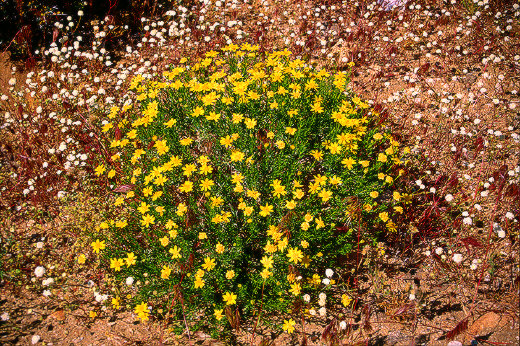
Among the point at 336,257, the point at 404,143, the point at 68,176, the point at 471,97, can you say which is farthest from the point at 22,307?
the point at 471,97

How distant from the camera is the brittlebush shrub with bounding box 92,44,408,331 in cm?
316

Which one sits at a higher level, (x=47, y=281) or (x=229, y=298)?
(x=229, y=298)

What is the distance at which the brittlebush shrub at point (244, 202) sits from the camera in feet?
10.4

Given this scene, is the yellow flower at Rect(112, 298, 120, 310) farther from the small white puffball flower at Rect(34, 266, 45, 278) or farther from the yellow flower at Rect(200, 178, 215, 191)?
the yellow flower at Rect(200, 178, 215, 191)

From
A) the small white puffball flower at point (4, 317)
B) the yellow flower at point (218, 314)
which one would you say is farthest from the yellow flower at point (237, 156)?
the small white puffball flower at point (4, 317)

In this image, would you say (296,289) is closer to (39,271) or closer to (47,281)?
(47,281)

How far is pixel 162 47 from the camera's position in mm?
6621

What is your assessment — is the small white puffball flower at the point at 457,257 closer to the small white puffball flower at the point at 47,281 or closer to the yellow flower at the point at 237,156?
the yellow flower at the point at 237,156

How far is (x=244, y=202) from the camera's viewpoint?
3.28 meters

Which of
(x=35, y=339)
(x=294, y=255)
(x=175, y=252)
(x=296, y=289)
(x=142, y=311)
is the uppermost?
(x=294, y=255)

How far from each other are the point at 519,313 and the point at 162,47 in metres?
6.85

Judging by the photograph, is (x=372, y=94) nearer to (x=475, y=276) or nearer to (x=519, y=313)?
(x=475, y=276)

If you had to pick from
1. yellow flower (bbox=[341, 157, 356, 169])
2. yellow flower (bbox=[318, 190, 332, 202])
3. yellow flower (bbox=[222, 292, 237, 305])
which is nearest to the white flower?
yellow flower (bbox=[222, 292, 237, 305])

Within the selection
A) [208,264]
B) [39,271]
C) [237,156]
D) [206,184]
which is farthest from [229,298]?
[39,271]
